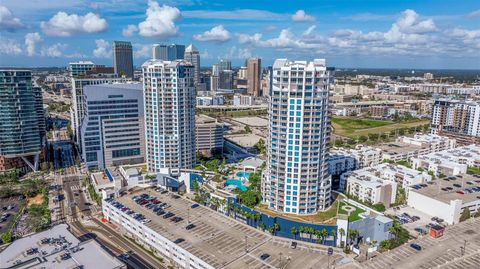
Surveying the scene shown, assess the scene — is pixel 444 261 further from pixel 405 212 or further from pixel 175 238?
pixel 175 238

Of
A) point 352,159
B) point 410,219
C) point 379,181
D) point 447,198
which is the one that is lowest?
point 410,219

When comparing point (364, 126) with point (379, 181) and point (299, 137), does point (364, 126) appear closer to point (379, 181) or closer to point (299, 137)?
point (379, 181)

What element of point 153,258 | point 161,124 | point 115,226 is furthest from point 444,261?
point 161,124

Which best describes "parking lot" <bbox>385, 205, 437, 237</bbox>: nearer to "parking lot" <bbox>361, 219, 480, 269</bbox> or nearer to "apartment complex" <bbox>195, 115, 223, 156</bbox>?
"parking lot" <bbox>361, 219, 480, 269</bbox>

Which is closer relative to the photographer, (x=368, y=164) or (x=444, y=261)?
(x=444, y=261)

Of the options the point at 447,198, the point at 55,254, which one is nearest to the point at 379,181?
the point at 447,198

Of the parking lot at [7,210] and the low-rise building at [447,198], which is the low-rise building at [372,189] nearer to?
the low-rise building at [447,198]
